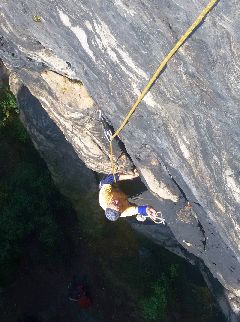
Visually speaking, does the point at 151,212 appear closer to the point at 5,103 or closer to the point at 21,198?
the point at 21,198

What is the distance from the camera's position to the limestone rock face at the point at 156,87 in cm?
477

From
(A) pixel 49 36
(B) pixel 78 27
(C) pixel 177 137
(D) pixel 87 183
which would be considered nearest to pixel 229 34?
(C) pixel 177 137

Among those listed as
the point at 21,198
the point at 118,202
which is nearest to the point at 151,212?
the point at 118,202

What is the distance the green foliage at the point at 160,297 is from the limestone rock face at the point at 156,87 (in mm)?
3327

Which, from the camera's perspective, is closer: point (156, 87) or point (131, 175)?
point (156, 87)

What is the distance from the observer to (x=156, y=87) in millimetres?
5516

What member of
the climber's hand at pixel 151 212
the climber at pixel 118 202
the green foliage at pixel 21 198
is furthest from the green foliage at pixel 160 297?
the climber's hand at pixel 151 212

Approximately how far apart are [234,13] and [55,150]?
8292 millimetres

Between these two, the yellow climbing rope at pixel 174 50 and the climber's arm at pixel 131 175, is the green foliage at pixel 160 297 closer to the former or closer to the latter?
the climber's arm at pixel 131 175

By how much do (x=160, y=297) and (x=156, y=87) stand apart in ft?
25.8

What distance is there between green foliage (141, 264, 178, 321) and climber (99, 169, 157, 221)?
3698 millimetres

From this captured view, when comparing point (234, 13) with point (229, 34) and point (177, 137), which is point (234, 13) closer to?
point (229, 34)

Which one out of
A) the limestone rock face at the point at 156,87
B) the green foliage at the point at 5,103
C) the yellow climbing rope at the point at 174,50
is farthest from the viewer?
the green foliage at the point at 5,103

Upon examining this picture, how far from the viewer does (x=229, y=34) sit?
4418mm
